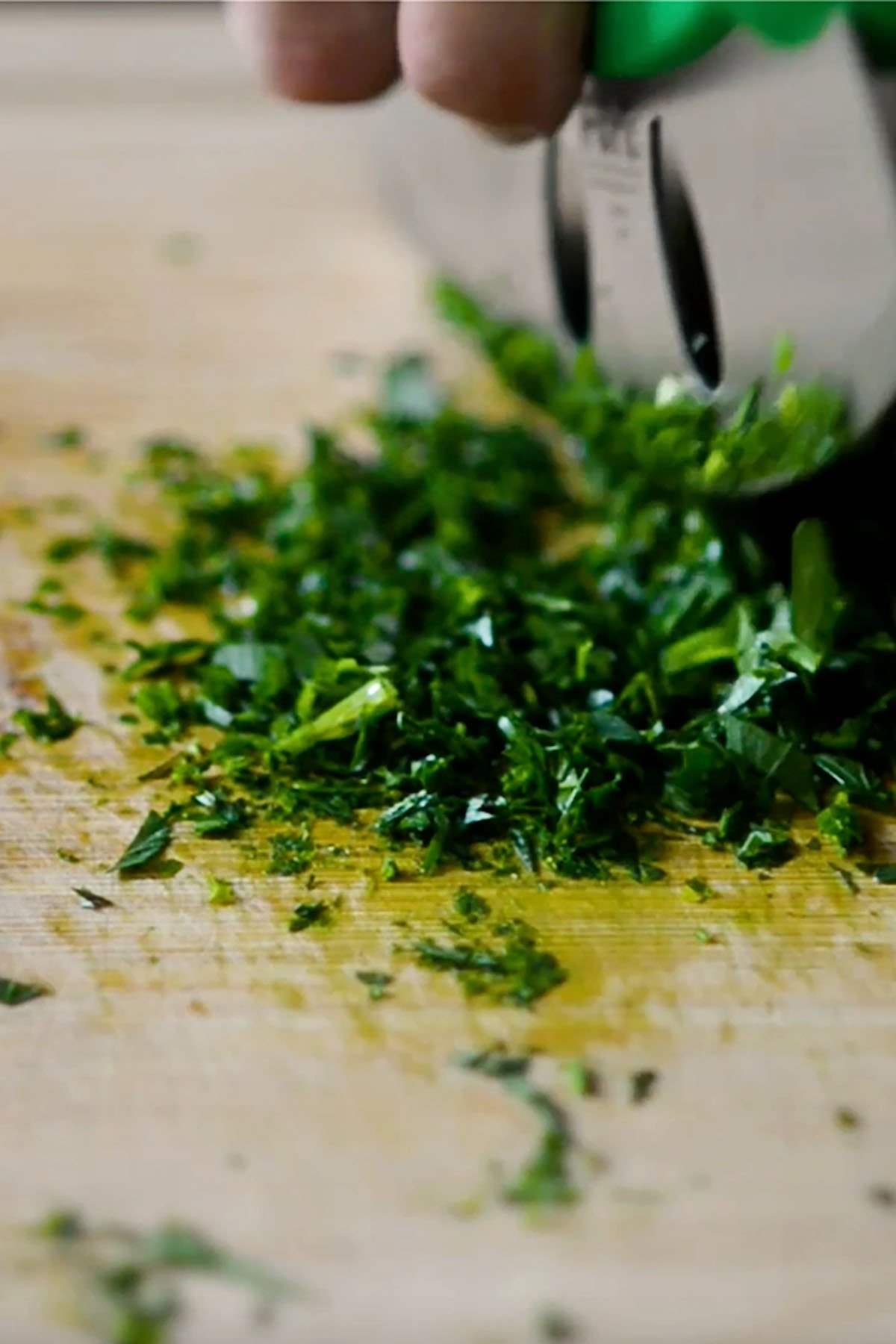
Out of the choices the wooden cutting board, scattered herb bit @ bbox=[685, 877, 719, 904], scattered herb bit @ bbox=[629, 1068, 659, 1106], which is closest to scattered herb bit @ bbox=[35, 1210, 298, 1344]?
the wooden cutting board

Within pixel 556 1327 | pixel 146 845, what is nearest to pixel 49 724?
pixel 146 845

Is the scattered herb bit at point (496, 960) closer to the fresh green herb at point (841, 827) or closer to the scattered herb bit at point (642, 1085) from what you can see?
the scattered herb bit at point (642, 1085)

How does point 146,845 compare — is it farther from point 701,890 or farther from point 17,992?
point 701,890

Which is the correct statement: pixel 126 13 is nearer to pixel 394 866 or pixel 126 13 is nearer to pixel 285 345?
pixel 285 345

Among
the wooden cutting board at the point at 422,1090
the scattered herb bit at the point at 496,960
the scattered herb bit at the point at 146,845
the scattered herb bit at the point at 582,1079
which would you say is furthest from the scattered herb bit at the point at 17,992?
the scattered herb bit at the point at 582,1079

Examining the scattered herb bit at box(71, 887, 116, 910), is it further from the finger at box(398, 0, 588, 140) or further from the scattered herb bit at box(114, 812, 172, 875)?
the finger at box(398, 0, 588, 140)
